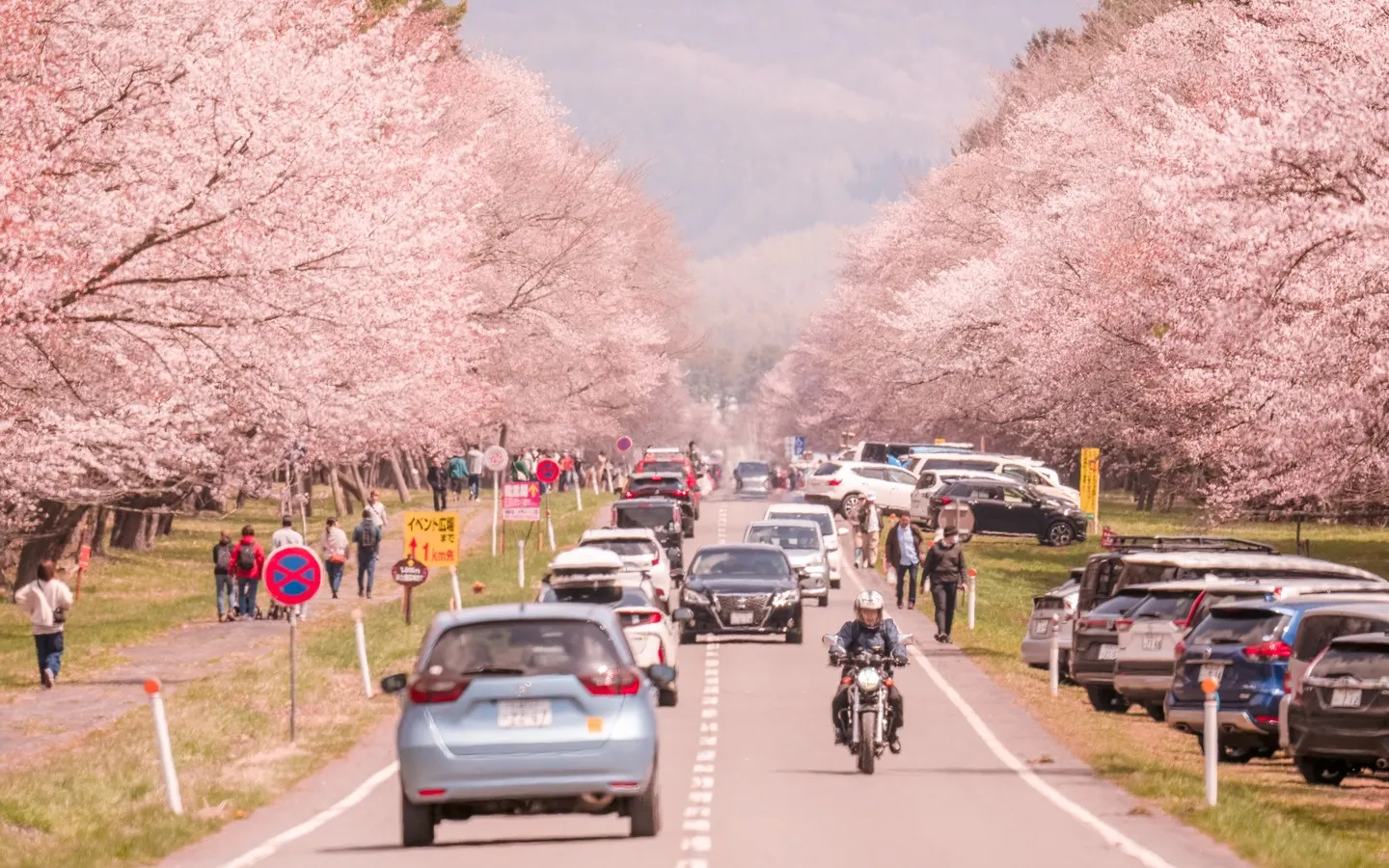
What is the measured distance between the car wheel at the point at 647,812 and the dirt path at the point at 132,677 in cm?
986

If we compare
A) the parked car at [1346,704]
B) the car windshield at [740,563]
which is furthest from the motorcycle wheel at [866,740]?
the car windshield at [740,563]

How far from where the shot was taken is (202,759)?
74.1 feet

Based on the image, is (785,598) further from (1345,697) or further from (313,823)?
(313,823)

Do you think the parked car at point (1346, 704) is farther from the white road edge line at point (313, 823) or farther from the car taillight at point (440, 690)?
the car taillight at point (440, 690)

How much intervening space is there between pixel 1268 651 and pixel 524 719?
32.4 ft

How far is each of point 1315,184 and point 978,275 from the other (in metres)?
44.6

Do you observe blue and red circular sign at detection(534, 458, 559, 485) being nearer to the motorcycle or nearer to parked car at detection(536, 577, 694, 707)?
parked car at detection(536, 577, 694, 707)

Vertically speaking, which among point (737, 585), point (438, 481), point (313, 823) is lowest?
point (313, 823)

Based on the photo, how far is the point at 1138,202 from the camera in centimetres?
5369

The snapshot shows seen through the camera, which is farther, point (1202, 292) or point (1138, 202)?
point (1138, 202)

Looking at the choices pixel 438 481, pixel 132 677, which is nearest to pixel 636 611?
pixel 132 677

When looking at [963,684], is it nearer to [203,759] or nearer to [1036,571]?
[203,759]

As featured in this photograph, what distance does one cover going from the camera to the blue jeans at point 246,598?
136 feet

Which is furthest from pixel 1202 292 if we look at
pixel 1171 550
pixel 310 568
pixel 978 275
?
pixel 978 275
